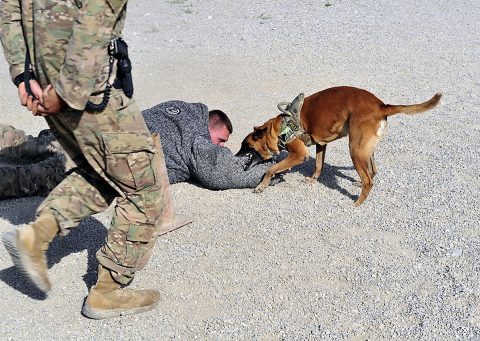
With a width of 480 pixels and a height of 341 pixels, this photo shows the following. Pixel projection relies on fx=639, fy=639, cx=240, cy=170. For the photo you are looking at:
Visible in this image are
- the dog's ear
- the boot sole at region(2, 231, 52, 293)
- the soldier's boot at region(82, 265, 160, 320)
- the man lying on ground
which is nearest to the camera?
the boot sole at region(2, 231, 52, 293)

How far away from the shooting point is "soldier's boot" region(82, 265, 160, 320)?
3580mm

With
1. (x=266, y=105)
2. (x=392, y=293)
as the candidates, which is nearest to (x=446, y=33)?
(x=266, y=105)

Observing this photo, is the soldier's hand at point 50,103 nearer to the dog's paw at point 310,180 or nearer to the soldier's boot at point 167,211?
the soldier's boot at point 167,211

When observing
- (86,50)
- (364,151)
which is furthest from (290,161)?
(86,50)

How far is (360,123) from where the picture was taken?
5250 millimetres

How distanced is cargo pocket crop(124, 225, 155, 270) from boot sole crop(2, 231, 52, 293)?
1.53ft

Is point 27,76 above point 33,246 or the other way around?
above

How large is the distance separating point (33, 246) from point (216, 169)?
7.06 ft

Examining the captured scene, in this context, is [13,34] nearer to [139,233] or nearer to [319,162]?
[139,233]

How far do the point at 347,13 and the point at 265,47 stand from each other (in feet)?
8.15

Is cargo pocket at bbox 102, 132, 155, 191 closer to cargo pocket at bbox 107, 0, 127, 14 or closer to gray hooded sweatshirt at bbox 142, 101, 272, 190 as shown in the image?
cargo pocket at bbox 107, 0, 127, 14

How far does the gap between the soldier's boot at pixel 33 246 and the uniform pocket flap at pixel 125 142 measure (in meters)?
0.62

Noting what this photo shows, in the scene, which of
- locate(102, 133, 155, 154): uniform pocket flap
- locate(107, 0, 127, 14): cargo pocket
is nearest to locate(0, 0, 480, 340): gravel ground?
locate(102, 133, 155, 154): uniform pocket flap

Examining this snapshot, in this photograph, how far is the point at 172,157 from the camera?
5332 mm
